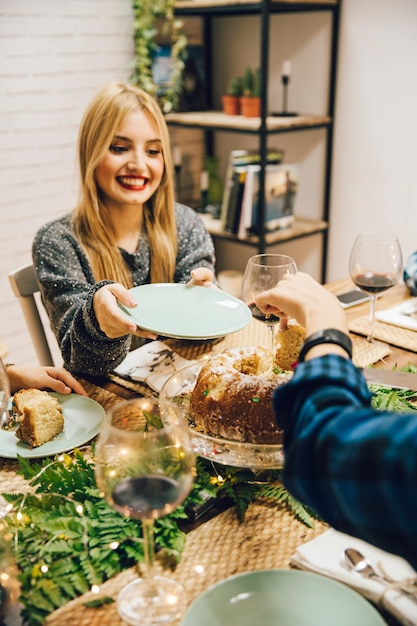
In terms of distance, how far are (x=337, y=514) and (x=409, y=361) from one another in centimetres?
87

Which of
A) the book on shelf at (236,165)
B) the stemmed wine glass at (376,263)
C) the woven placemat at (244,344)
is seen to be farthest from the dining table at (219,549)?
the book on shelf at (236,165)

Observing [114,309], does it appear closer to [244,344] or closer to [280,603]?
[244,344]

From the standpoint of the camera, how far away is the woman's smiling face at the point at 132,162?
1804 millimetres

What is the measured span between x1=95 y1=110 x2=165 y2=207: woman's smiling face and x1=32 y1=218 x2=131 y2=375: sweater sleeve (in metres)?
0.18

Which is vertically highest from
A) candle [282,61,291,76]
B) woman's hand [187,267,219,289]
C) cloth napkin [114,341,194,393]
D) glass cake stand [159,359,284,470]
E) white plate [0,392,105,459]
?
candle [282,61,291,76]

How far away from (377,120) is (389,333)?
5.44 ft

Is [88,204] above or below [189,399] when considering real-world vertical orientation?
above

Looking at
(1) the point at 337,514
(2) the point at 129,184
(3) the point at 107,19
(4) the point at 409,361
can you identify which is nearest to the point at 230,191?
(3) the point at 107,19

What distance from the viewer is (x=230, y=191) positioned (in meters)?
3.08

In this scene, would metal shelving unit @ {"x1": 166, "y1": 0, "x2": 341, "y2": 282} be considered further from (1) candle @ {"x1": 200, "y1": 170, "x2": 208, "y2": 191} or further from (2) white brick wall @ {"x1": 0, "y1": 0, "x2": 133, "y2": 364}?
(2) white brick wall @ {"x1": 0, "y1": 0, "x2": 133, "y2": 364}

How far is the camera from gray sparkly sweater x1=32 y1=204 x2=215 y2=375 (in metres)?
1.42

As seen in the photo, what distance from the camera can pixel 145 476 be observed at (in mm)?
714

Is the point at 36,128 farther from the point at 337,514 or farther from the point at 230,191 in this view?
the point at 337,514

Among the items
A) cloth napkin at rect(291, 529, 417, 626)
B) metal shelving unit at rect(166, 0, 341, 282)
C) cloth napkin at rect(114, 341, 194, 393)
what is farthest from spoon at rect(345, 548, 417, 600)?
metal shelving unit at rect(166, 0, 341, 282)
